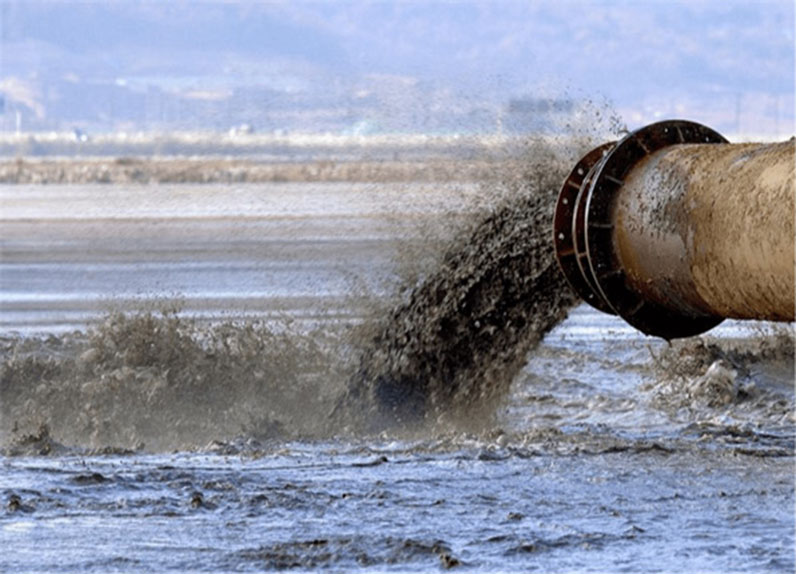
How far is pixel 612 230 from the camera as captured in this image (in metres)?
7.66

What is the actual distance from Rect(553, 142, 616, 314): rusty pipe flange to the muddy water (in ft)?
2.49

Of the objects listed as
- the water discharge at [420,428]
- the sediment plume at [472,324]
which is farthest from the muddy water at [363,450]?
the sediment plume at [472,324]

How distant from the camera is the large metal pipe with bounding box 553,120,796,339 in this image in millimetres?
6578

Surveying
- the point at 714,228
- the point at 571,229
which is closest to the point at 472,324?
the point at 571,229

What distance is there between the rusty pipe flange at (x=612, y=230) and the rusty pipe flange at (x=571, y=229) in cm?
19


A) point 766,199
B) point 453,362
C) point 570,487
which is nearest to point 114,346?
point 453,362

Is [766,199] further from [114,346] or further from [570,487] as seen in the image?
[114,346]

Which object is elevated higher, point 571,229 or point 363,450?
point 571,229

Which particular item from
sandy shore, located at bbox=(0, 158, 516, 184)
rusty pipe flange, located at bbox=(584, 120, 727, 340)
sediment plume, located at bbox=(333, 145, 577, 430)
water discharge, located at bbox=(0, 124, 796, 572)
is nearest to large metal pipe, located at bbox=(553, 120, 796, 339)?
rusty pipe flange, located at bbox=(584, 120, 727, 340)

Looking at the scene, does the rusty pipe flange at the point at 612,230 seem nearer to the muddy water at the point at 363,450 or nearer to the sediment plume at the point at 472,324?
the muddy water at the point at 363,450

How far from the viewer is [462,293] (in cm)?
910

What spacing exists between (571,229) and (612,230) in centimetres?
35

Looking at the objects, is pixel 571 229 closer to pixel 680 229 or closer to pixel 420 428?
pixel 680 229

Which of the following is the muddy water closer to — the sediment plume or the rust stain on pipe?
the sediment plume
